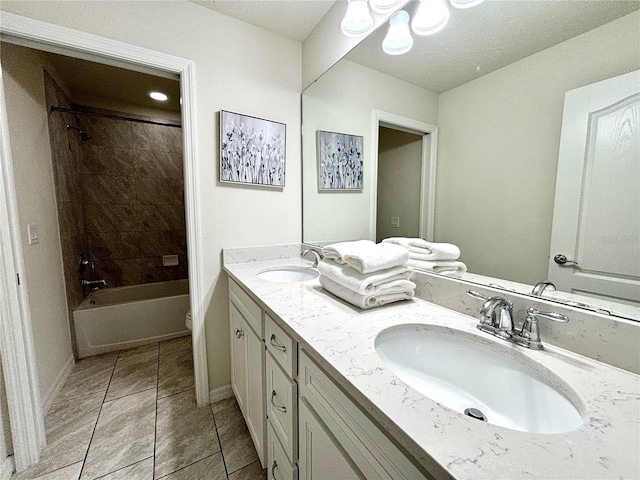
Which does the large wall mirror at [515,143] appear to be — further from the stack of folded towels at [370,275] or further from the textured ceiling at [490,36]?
the stack of folded towels at [370,275]

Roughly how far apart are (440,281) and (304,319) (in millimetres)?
508

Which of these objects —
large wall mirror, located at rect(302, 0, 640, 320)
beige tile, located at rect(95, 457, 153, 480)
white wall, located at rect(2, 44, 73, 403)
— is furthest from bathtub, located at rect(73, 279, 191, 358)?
large wall mirror, located at rect(302, 0, 640, 320)

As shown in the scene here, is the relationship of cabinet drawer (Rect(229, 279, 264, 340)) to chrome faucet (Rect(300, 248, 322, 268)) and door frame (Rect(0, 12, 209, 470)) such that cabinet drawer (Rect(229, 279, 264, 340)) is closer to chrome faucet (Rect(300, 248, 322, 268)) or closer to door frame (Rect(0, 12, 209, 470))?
chrome faucet (Rect(300, 248, 322, 268))

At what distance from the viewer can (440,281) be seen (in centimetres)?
92

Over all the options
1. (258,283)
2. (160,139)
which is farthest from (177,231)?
(258,283)

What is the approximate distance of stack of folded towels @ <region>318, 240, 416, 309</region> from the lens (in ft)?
2.78

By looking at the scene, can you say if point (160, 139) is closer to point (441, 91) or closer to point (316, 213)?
point (316, 213)

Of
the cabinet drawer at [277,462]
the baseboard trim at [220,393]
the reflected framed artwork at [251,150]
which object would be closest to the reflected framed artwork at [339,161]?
the reflected framed artwork at [251,150]

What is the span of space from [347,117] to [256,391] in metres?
1.47

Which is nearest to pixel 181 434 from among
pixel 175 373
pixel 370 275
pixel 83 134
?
pixel 175 373

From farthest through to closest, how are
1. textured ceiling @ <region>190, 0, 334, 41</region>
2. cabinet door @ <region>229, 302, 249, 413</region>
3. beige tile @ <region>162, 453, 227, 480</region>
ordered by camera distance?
1. textured ceiling @ <region>190, 0, 334, 41</region>
2. cabinet door @ <region>229, 302, 249, 413</region>
3. beige tile @ <region>162, 453, 227, 480</region>

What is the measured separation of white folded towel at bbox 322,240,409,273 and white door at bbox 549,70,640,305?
1.38 ft

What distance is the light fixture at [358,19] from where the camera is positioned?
118 centimetres

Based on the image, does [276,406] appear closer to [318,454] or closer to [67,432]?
[318,454]
